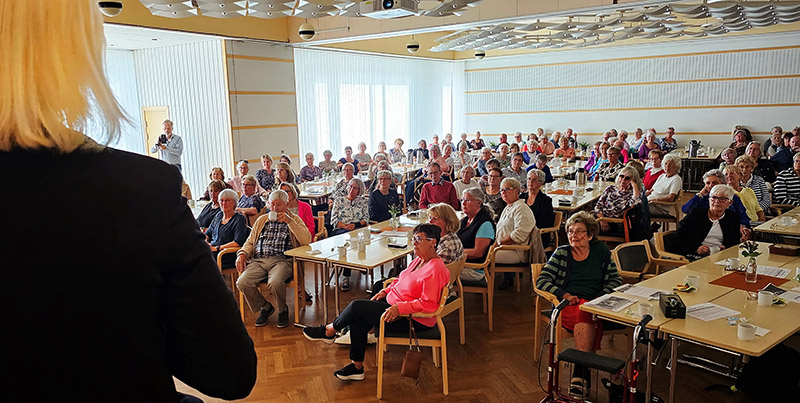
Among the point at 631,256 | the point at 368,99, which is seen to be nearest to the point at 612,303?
the point at 631,256

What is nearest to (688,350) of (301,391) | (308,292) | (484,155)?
(301,391)

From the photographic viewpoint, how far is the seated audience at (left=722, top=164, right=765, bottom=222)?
22.0 ft

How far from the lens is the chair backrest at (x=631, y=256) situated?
4918 millimetres

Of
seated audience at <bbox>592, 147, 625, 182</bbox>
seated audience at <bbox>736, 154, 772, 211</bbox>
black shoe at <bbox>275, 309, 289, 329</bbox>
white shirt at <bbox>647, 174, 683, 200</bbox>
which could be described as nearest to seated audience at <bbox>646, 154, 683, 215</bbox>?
white shirt at <bbox>647, 174, 683, 200</bbox>

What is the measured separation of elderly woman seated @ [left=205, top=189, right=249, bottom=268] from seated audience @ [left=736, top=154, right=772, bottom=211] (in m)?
6.34

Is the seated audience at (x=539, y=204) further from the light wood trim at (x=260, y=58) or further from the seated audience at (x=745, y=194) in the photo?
the light wood trim at (x=260, y=58)

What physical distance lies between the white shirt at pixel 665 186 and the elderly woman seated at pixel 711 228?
2677mm

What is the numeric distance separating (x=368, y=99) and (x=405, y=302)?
42.3ft

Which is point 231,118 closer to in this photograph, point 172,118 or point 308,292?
point 172,118

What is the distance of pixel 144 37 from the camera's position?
10.9 m

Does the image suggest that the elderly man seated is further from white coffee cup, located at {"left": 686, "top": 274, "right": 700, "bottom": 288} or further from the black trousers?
white coffee cup, located at {"left": 686, "top": 274, "right": 700, "bottom": 288}

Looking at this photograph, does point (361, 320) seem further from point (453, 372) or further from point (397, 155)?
point (397, 155)

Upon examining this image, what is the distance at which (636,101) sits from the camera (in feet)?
53.9

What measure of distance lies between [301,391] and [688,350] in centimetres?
337
